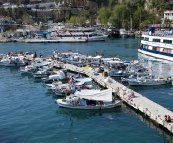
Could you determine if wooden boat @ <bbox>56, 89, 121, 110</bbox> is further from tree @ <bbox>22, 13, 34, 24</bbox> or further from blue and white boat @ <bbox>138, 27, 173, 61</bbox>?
tree @ <bbox>22, 13, 34, 24</bbox>

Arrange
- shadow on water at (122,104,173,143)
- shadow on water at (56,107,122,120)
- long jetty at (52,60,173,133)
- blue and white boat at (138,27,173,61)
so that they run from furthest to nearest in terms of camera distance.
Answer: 1. blue and white boat at (138,27,173,61)
2. shadow on water at (56,107,122,120)
3. long jetty at (52,60,173,133)
4. shadow on water at (122,104,173,143)

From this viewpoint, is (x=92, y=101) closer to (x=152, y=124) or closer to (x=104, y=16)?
(x=152, y=124)

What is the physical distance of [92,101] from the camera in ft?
121

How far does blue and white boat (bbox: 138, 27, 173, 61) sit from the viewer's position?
222 ft

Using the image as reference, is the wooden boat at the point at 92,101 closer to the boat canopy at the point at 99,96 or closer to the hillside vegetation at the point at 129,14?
A: the boat canopy at the point at 99,96

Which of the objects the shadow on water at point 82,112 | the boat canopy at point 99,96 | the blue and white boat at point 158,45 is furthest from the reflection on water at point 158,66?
the shadow on water at point 82,112

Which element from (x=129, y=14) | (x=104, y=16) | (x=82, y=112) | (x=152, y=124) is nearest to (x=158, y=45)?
(x=82, y=112)

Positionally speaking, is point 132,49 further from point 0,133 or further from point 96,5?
point 96,5

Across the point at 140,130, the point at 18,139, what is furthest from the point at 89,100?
the point at 18,139

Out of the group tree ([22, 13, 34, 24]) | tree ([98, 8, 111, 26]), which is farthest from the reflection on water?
tree ([22, 13, 34, 24])

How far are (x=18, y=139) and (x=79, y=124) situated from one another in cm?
692

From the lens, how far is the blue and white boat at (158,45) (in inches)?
2670

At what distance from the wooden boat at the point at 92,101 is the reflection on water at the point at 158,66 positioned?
1778 centimetres

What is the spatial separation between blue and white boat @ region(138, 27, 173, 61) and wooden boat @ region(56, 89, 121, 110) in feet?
115
